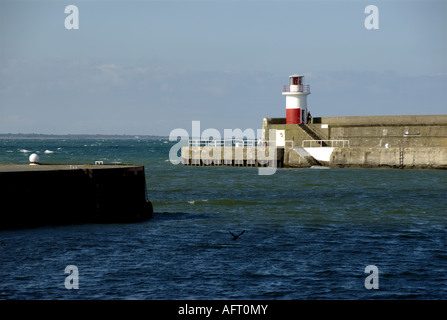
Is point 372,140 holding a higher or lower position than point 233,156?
higher

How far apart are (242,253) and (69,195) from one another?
20.5 ft

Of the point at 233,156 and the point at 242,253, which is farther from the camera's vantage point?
the point at 233,156

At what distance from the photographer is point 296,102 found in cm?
6038

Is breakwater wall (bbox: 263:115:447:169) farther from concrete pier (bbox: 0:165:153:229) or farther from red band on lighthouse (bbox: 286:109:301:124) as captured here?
concrete pier (bbox: 0:165:153:229)

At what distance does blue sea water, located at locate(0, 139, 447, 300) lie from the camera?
13930 mm

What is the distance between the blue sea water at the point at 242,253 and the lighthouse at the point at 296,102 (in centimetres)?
2919

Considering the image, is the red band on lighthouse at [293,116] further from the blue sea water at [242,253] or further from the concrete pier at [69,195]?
the concrete pier at [69,195]

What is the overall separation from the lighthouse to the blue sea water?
29191 millimetres

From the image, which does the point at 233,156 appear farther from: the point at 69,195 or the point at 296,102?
the point at 69,195

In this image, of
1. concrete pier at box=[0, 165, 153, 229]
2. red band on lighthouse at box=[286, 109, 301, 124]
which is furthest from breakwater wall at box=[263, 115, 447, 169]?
concrete pier at box=[0, 165, 153, 229]

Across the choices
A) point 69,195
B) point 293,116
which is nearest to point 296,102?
point 293,116

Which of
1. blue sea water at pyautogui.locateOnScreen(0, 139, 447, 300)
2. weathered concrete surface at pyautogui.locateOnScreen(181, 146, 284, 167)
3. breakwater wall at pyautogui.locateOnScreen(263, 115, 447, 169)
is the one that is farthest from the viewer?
weathered concrete surface at pyautogui.locateOnScreen(181, 146, 284, 167)
